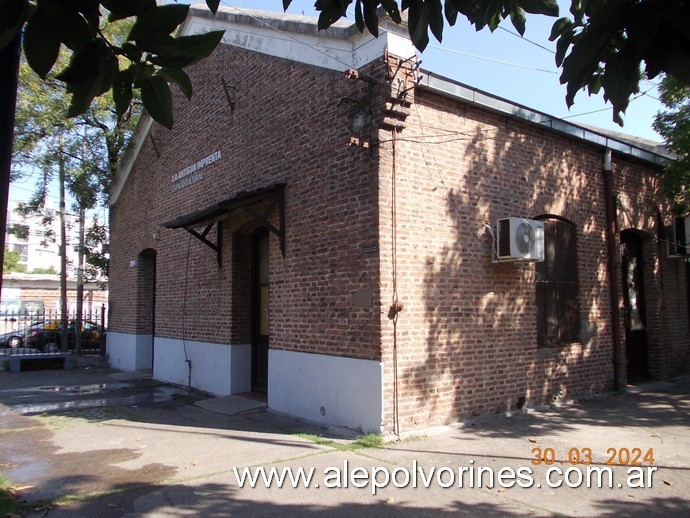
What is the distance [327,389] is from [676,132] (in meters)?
8.00

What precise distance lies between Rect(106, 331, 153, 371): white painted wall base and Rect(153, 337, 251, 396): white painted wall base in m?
2.03

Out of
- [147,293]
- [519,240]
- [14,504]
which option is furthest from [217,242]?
[14,504]

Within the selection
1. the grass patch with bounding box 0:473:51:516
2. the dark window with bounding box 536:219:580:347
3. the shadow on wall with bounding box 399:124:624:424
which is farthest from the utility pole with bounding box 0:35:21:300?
the dark window with bounding box 536:219:580:347

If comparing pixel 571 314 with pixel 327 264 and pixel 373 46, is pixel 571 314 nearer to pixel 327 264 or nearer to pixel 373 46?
pixel 327 264

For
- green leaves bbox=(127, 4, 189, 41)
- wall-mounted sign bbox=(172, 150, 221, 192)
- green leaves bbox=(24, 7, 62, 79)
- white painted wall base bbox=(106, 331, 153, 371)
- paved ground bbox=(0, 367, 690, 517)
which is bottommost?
paved ground bbox=(0, 367, 690, 517)

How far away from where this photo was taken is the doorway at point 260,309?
406 inches

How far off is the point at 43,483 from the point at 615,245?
9979 mm

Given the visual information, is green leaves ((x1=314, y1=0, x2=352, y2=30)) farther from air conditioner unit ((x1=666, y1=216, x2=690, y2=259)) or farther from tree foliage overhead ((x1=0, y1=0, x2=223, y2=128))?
air conditioner unit ((x1=666, y1=216, x2=690, y2=259))

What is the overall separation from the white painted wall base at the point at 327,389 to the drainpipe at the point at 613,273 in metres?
5.70

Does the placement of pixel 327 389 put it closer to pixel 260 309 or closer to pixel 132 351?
pixel 260 309

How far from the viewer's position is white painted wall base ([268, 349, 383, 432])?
23.0ft

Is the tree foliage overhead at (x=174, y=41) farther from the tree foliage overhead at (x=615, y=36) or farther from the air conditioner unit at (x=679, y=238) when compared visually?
the air conditioner unit at (x=679, y=238)

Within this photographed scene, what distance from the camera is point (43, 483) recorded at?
18.3ft

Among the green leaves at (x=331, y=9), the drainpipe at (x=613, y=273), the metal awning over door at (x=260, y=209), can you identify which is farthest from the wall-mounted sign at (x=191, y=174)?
the green leaves at (x=331, y=9)
